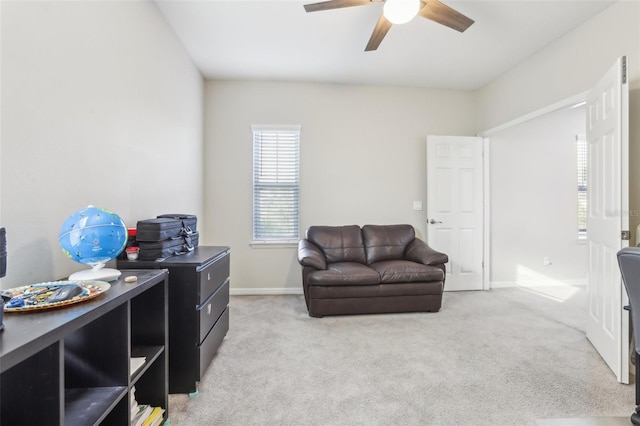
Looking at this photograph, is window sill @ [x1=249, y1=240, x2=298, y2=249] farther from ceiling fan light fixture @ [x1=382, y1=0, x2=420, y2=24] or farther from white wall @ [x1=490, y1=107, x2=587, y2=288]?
white wall @ [x1=490, y1=107, x2=587, y2=288]

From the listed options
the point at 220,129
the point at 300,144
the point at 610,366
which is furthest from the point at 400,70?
the point at 610,366

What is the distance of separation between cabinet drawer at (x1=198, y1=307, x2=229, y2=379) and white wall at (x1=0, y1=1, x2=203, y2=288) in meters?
0.87

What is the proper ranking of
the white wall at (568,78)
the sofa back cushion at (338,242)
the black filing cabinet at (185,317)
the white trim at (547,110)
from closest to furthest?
the black filing cabinet at (185,317)
the white wall at (568,78)
the white trim at (547,110)
the sofa back cushion at (338,242)

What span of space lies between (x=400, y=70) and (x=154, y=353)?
12.4 feet

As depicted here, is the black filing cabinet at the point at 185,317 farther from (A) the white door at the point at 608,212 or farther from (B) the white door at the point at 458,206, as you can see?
(B) the white door at the point at 458,206

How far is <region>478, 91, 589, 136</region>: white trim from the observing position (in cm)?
268

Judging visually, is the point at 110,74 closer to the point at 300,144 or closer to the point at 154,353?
the point at 154,353

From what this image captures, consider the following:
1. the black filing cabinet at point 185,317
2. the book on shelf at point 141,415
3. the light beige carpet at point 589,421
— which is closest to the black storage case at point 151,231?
the black filing cabinet at point 185,317

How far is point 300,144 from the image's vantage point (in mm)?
4012

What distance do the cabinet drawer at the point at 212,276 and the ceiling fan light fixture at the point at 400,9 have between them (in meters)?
2.13

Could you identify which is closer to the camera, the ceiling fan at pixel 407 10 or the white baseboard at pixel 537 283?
the ceiling fan at pixel 407 10

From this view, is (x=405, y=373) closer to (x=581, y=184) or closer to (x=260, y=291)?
(x=260, y=291)

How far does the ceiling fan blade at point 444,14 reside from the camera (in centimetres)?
202

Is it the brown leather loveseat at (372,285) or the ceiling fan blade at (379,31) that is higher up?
the ceiling fan blade at (379,31)
